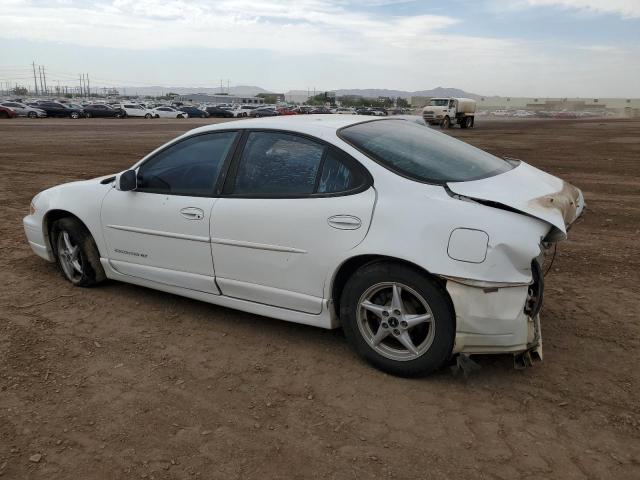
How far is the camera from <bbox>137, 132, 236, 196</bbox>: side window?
398 centimetres

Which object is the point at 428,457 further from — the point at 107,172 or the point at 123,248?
the point at 107,172

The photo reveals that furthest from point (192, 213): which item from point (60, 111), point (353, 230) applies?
point (60, 111)

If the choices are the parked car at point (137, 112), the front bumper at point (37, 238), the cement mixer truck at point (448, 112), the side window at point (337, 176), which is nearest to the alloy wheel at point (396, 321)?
the side window at point (337, 176)

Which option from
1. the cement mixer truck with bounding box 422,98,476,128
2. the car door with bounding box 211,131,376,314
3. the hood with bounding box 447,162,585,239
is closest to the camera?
the hood with bounding box 447,162,585,239

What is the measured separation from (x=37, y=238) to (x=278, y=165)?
2.86 m

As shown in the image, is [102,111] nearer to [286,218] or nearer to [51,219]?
[51,219]

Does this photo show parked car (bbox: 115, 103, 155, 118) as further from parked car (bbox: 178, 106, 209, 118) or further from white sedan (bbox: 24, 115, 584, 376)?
white sedan (bbox: 24, 115, 584, 376)

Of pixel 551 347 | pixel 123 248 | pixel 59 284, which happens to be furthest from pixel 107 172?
pixel 551 347

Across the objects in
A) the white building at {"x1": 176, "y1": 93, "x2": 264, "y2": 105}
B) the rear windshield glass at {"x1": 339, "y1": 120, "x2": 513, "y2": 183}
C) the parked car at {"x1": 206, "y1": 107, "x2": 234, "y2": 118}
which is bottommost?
the white building at {"x1": 176, "y1": 93, "x2": 264, "y2": 105}

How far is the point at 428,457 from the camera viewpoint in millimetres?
2611

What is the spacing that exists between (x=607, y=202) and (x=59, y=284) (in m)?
8.32

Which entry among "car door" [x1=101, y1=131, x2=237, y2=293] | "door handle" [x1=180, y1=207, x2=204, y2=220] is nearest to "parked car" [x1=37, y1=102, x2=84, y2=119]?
"car door" [x1=101, y1=131, x2=237, y2=293]

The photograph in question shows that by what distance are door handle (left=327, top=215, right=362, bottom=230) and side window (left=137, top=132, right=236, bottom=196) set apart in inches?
42.2

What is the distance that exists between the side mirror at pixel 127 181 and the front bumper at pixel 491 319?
2.65 meters
